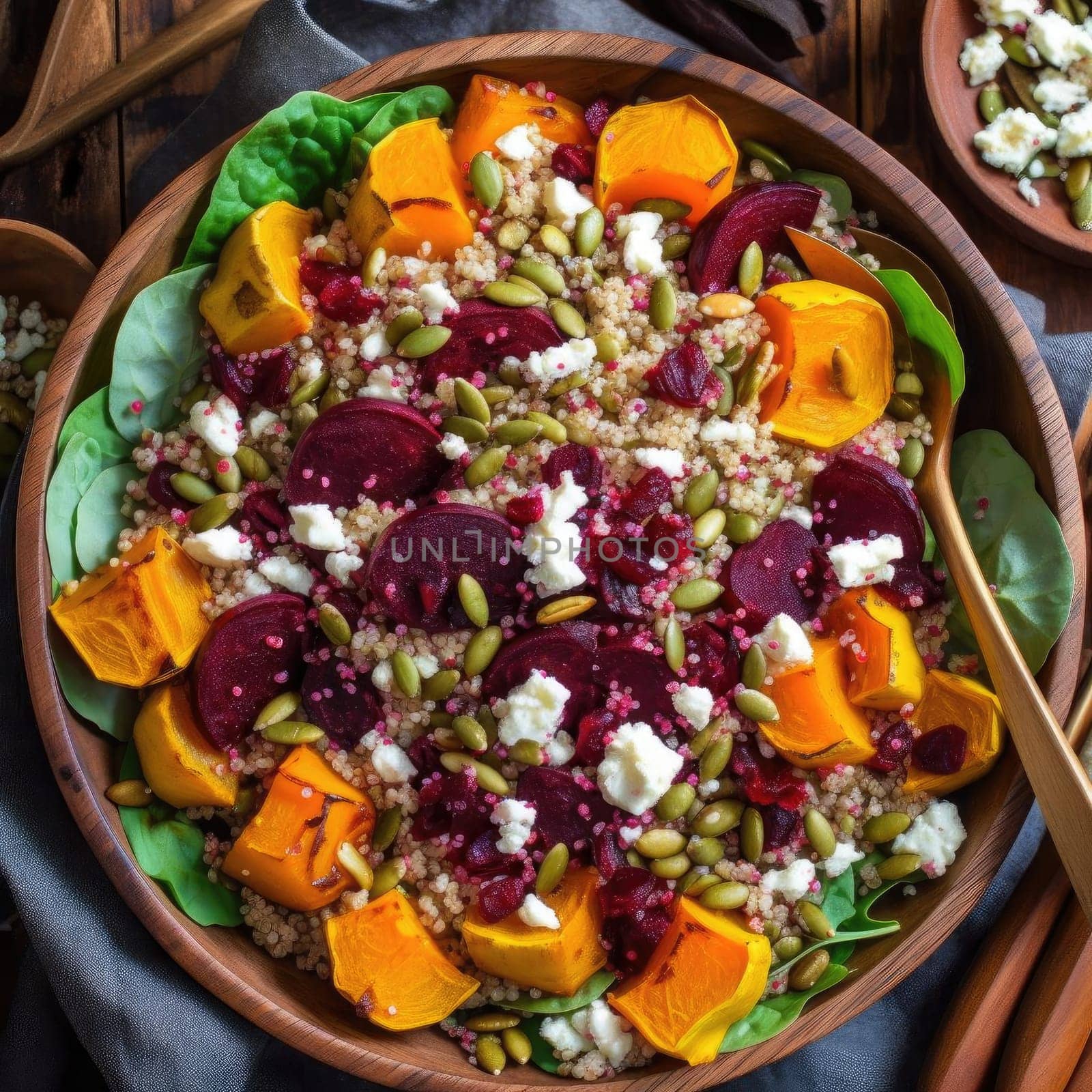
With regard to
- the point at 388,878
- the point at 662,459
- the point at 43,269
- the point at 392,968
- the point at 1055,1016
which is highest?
the point at 43,269

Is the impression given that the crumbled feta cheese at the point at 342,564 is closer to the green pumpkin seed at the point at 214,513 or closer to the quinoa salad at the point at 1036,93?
the green pumpkin seed at the point at 214,513

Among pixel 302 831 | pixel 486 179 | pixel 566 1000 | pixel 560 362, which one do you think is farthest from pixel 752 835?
pixel 486 179

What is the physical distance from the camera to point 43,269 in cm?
241

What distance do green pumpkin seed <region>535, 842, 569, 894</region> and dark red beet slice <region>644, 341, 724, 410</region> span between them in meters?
0.78

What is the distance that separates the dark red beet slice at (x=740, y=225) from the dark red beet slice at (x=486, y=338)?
29 centimetres

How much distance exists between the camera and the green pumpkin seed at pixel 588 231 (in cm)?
206

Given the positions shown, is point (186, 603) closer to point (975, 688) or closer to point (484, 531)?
point (484, 531)

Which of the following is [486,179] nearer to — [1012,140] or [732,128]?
[732,128]

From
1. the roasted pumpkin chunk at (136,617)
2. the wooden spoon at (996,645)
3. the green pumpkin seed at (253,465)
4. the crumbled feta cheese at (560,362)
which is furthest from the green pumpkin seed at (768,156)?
the roasted pumpkin chunk at (136,617)

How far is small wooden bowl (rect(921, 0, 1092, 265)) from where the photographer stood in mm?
2414

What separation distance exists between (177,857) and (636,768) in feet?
2.75

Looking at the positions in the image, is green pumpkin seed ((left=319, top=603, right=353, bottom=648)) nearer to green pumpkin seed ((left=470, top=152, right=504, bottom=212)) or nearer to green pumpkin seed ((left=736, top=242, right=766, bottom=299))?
green pumpkin seed ((left=470, top=152, right=504, bottom=212))

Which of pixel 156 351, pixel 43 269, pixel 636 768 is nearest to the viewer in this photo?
pixel 636 768

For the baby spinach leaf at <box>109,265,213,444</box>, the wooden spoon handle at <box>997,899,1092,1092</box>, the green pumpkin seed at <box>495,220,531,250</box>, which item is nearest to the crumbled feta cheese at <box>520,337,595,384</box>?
the green pumpkin seed at <box>495,220,531,250</box>
